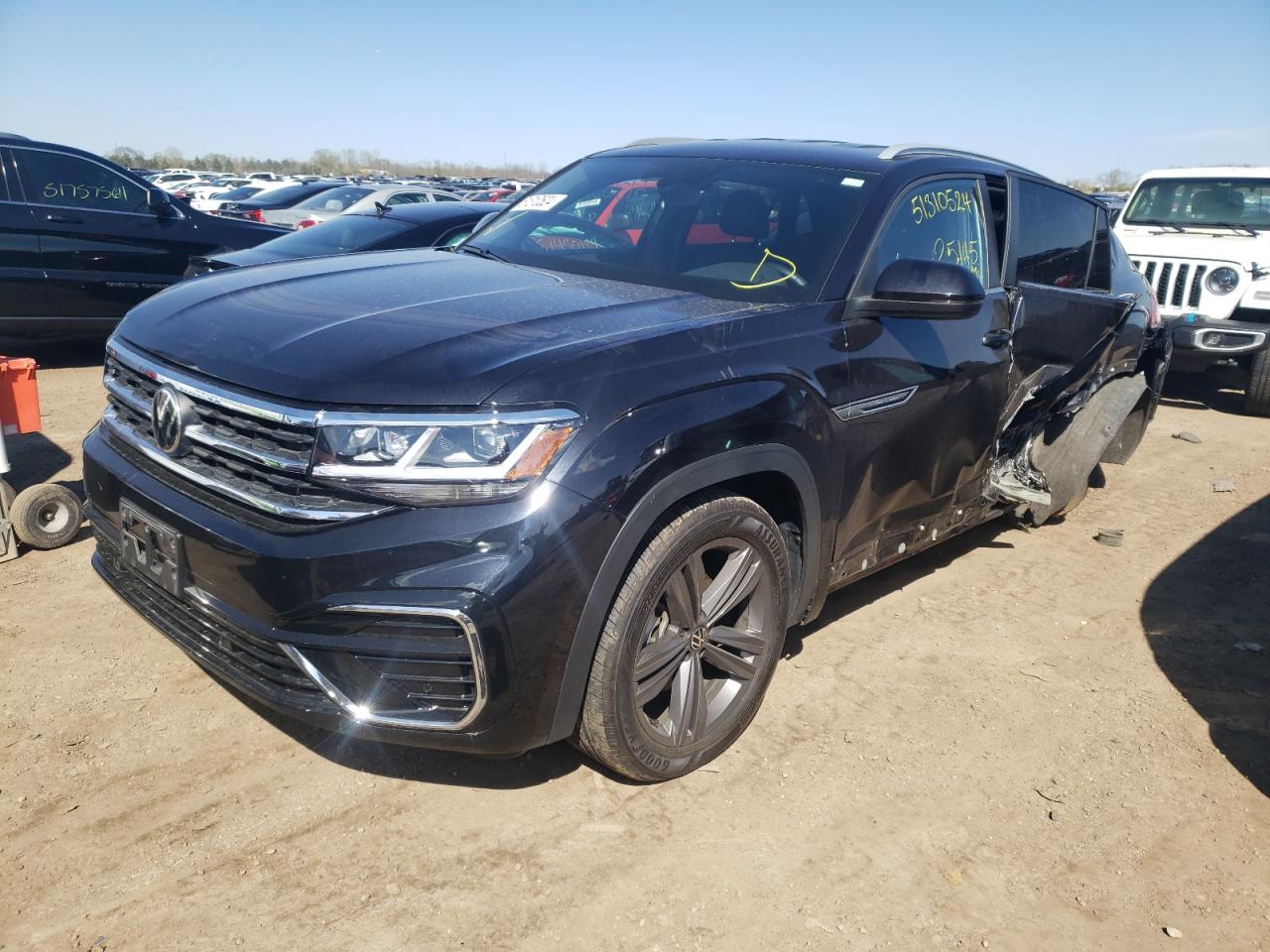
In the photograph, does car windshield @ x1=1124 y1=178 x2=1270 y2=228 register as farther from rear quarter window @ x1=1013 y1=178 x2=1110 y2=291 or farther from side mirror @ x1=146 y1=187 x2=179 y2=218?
side mirror @ x1=146 y1=187 x2=179 y2=218

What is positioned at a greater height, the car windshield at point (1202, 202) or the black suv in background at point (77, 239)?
the car windshield at point (1202, 202)

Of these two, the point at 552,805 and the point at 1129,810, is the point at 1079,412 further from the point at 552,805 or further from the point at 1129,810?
the point at 552,805

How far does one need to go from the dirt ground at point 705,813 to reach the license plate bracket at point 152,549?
608 mm

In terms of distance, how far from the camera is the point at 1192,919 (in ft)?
8.37

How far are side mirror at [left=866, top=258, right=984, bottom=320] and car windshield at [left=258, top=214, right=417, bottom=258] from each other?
5.41 m

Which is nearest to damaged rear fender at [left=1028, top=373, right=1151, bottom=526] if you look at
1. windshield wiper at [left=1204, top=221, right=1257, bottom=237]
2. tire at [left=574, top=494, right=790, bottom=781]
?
tire at [left=574, top=494, right=790, bottom=781]

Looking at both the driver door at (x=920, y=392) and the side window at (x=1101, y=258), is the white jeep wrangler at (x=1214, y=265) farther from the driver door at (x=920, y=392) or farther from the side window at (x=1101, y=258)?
the driver door at (x=920, y=392)

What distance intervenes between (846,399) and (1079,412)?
2201 millimetres

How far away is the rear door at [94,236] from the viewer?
785cm

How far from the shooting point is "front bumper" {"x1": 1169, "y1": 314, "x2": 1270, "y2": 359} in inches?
332

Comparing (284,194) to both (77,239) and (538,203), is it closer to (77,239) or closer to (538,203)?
(77,239)

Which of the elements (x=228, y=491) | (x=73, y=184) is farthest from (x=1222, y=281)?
(x=73, y=184)

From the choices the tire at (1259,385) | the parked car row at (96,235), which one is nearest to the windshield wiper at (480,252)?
the parked car row at (96,235)

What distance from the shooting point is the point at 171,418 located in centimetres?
265
